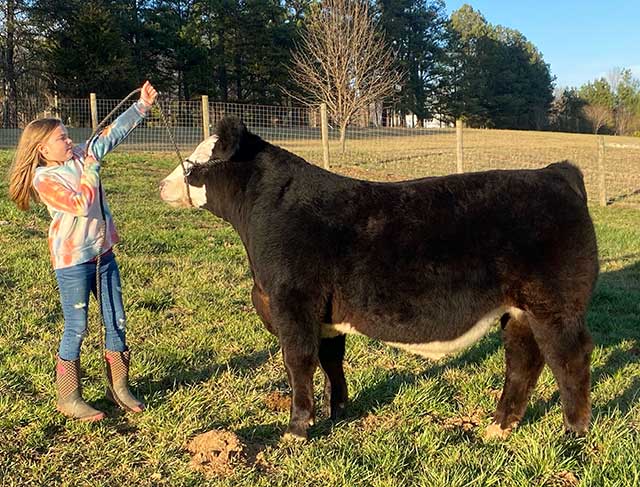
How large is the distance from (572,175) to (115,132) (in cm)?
291

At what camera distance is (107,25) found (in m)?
32.7

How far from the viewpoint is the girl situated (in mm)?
3455

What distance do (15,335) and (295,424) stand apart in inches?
110

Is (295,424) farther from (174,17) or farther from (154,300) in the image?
(174,17)

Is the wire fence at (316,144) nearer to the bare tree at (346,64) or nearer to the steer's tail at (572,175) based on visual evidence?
the bare tree at (346,64)

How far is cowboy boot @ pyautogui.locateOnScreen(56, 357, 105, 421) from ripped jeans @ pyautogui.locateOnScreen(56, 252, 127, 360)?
7cm

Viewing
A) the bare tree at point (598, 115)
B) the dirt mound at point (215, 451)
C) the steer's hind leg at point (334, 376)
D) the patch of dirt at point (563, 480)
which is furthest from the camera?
the bare tree at point (598, 115)

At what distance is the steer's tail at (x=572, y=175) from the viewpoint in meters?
3.50

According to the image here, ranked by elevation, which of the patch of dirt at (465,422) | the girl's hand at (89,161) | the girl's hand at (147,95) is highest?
the girl's hand at (147,95)

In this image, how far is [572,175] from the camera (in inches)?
141

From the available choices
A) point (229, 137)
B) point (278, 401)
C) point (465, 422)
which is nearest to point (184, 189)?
point (229, 137)

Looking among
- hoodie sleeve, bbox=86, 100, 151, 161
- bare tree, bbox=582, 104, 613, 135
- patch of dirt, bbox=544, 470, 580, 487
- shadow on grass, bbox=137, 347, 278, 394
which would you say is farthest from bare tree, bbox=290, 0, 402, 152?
bare tree, bbox=582, 104, 613, 135

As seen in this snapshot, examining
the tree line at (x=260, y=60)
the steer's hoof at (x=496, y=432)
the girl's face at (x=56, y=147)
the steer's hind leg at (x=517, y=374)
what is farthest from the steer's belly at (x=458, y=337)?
the tree line at (x=260, y=60)

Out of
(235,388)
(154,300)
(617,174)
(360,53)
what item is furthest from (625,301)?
(360,53)
